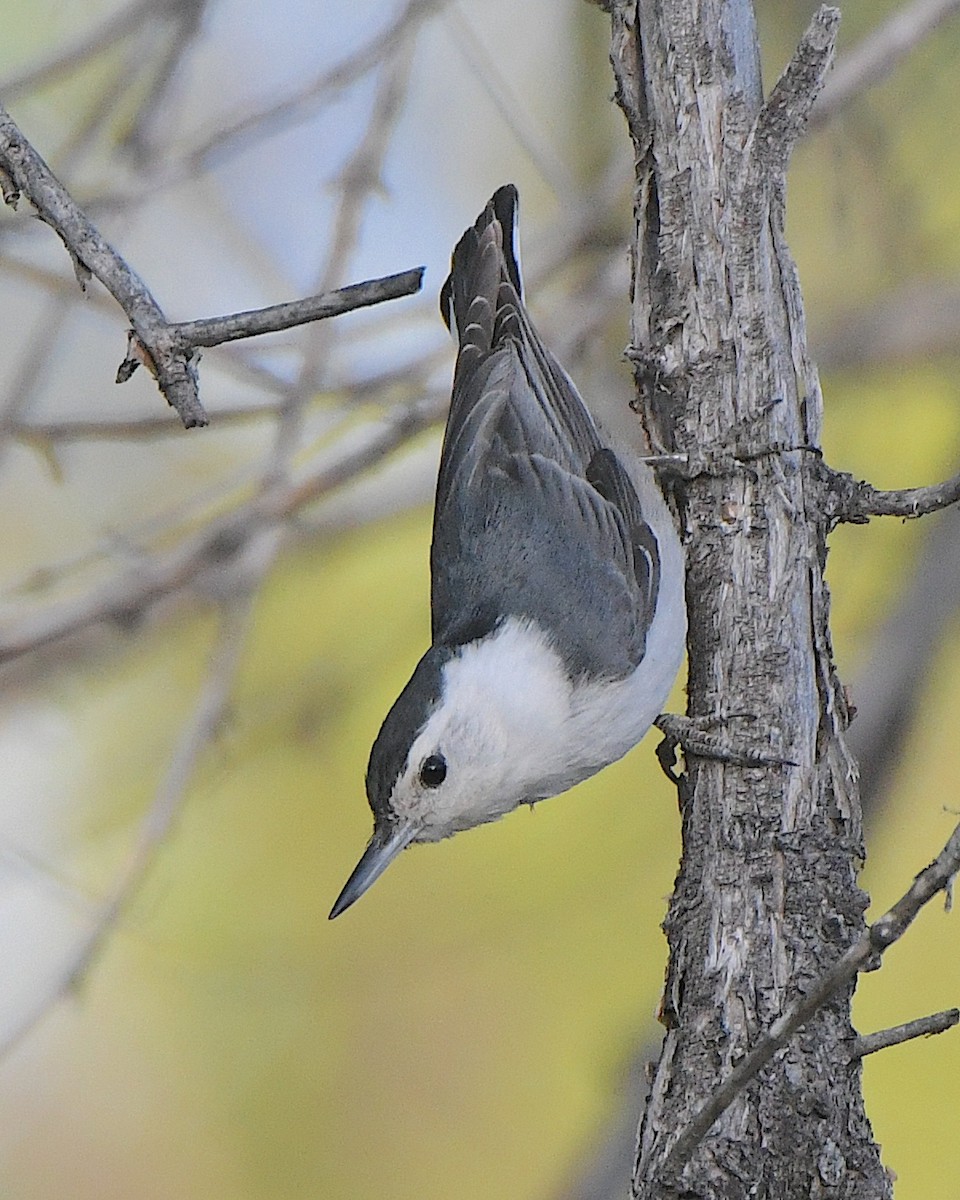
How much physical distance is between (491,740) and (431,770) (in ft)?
0.25

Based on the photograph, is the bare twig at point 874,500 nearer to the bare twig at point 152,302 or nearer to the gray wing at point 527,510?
A: the gray wing at point 527,510

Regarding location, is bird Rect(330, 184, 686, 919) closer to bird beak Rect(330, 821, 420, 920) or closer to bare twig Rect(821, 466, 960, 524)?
bird beak Rect(330, 821, 420, 920)

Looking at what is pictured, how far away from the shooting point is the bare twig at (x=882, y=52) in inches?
83.0

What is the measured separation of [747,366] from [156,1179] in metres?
1.50

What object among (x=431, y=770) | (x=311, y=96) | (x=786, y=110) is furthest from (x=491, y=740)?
(x=311, y=96)

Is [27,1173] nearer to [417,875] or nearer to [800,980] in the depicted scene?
[417,875]

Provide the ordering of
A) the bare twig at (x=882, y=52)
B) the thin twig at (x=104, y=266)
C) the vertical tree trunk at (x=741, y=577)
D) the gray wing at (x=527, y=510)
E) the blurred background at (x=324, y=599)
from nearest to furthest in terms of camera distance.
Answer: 1. the thin twig at (x=104, y=266)
2. the vertical tree trunk at (x=741, y=577)
3. the gray wing at (x=527, y=510)
4. the blurred background at (x=324, y=599)
5. the bare twig at (x=882, y=52)

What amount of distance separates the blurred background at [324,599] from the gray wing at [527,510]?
1.43 feet

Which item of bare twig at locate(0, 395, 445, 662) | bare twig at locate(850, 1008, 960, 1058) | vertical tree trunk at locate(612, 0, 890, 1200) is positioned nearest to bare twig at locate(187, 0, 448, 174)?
bare twig at locate(0, 395, 445, 662)

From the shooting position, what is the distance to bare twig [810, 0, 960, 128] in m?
2.11

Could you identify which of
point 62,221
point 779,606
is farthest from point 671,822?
point 62,221

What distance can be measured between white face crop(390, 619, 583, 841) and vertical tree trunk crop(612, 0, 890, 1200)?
0.17 m

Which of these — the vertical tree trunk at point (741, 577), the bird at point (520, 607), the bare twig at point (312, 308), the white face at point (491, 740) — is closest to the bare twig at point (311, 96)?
the bird at point (520, 607)

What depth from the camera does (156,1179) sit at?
198 cm
